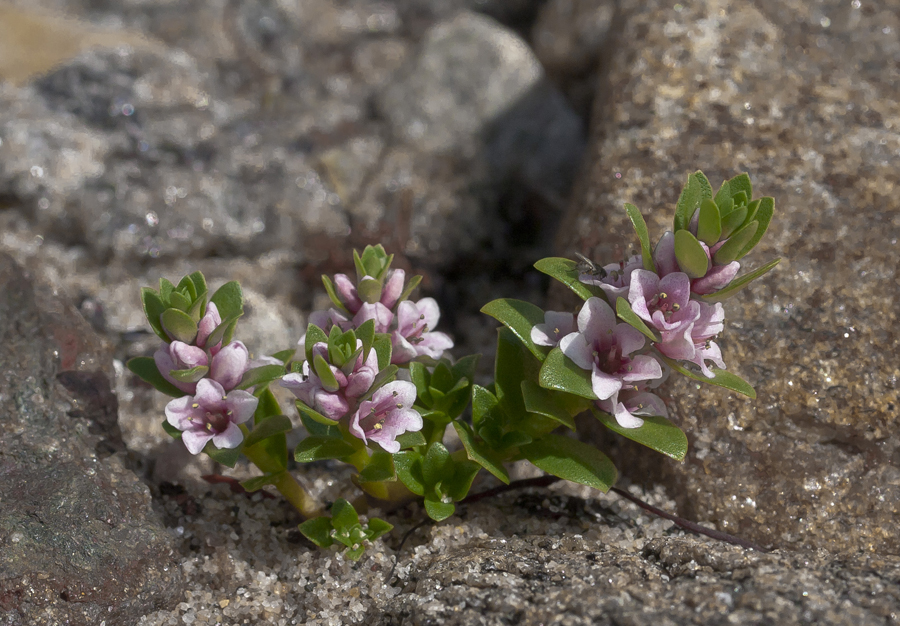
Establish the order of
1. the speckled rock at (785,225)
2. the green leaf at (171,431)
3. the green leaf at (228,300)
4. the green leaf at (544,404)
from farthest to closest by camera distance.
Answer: the speckled rock at (785,225), the green leaf at (228,300), the green leaf at (171,431), the green leaf at (544,404)

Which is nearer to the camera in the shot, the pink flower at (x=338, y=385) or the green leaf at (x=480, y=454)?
the pink flower at (x=338, y=385)

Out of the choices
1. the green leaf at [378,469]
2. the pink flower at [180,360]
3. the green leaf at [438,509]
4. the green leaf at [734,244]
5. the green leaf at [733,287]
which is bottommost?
the green leaf at [438,509]

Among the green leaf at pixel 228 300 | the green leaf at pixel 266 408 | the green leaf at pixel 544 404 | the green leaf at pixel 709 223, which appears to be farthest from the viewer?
the green leaf at pixel 266 408

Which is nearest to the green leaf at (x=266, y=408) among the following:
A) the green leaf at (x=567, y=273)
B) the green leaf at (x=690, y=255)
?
the green leaf at (x=567, y=273)

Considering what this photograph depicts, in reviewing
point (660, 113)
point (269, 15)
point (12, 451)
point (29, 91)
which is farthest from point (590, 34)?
point (12, 451)

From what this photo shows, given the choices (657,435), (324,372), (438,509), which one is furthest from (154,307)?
(657,435)

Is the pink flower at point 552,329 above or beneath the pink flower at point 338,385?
above

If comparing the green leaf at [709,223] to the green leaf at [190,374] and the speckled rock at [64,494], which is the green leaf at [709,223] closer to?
the green leaf at [190,374]

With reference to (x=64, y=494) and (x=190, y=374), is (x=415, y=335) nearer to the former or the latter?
(x=190, y=374)
